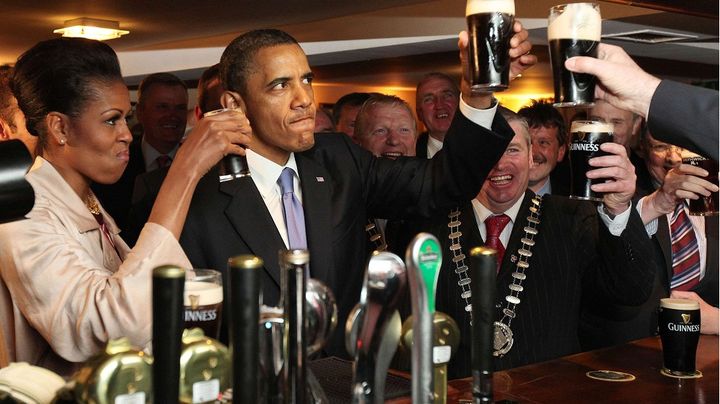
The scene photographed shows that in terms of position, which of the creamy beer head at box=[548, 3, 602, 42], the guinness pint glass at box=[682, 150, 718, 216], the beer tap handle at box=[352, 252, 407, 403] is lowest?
the beer tap handle at box=[352, 252, 407, 403]

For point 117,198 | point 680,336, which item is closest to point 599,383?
point 680,336

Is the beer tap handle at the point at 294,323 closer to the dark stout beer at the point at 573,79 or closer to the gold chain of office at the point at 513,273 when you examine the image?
the dark stout beer at the point at 573,79

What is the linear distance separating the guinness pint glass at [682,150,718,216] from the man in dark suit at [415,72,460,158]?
2372mm

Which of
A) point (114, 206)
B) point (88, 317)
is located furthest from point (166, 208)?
point (114, 206)

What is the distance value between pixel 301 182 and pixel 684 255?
1516 millimetres

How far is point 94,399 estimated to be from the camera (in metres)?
1.16

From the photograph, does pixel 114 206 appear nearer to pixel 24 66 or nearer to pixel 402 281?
pixel 24 66

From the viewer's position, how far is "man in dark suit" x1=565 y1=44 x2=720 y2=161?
1644mm

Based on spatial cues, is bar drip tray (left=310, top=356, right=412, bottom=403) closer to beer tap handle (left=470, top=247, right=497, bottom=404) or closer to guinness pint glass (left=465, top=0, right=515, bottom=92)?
beer tap handle (left=470, top=247, right=497, bottom=404)

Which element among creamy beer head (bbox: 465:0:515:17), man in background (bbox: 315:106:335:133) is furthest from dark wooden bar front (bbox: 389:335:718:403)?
man in background (bbox: 315:106:335:133)

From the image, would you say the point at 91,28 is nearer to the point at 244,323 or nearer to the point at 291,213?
the point at 291,213

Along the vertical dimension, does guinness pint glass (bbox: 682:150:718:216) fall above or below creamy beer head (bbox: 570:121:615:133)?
below

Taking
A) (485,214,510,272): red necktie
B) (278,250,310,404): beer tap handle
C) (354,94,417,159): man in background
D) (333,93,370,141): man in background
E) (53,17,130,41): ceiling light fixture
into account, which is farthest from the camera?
(53,17,130,41): ceiling light fixture

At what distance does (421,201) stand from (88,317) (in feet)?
4.10
